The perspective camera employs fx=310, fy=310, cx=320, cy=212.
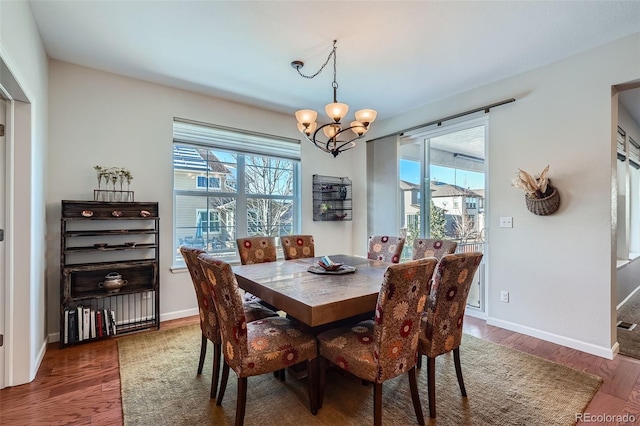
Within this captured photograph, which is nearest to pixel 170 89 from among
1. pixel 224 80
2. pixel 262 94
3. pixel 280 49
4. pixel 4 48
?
pixel 224 80

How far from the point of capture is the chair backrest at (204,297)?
1879mm

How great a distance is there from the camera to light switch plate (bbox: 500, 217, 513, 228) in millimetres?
3213

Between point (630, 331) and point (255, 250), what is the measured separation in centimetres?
384

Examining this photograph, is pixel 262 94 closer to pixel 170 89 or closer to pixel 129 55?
pixel 170 89

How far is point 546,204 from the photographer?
9.32ft

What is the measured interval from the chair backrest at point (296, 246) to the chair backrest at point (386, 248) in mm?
696

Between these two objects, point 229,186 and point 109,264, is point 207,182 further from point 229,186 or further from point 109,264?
point 109,264

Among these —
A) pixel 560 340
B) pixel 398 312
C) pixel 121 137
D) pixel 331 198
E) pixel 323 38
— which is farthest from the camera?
pixel 331 198

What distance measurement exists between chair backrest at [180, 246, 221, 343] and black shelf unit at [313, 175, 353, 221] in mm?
2699

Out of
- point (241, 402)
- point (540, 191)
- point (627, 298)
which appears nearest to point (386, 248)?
point (540, 191)

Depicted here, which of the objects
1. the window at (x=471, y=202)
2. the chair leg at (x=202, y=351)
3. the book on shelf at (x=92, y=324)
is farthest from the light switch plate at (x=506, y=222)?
the book on shelf at (x=92, y=324)

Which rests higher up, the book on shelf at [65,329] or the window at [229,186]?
the window at [229,186]

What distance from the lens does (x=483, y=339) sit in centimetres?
294

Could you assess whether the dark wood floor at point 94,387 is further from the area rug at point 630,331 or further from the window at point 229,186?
the window at point 229,186
